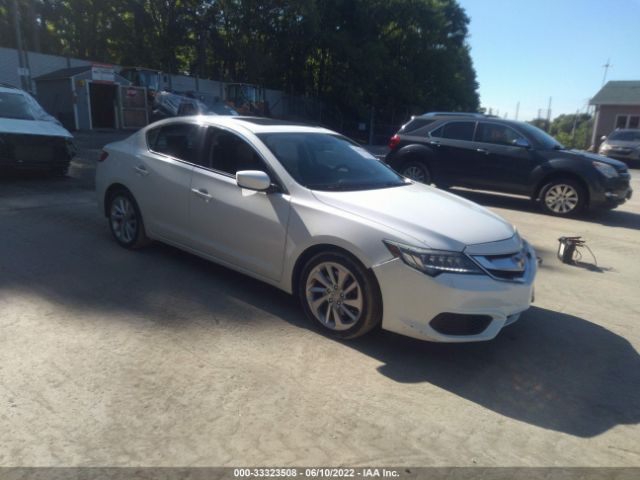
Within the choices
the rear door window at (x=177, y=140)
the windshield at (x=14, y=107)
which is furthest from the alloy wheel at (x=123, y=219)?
the windshield at (x=14, y=107)

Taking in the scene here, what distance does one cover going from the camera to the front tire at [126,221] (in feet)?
17.5

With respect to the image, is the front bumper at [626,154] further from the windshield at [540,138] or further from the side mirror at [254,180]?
the side mirror at [254,180]

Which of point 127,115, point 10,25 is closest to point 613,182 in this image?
point 127,115

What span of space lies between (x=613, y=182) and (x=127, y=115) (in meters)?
21.8

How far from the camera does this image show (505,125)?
31.8 ft

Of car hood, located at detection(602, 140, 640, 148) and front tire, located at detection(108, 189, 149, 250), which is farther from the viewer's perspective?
car hood, located at detection(602, 140, 640, 148)

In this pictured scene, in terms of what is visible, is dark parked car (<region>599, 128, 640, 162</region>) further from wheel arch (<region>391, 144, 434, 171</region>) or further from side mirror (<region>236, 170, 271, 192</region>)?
side mirror (<region>236, 170, 271, 192</region>)

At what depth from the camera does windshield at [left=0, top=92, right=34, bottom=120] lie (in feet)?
29.8

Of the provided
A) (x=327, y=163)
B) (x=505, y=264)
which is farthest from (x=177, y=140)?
(x=505, y=264)

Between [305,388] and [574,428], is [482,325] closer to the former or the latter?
[574,428]

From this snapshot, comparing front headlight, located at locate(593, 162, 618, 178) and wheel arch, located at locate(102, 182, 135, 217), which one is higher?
front headlight, located at locate(593, 162, 618, 178)

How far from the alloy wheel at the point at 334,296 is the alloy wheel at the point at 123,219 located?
2.56 m

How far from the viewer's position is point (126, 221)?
18.0ft

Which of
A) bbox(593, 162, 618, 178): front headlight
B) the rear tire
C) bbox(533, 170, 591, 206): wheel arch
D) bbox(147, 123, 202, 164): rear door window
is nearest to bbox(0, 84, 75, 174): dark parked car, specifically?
bbox(147, 123, 202, 164): rear door window
